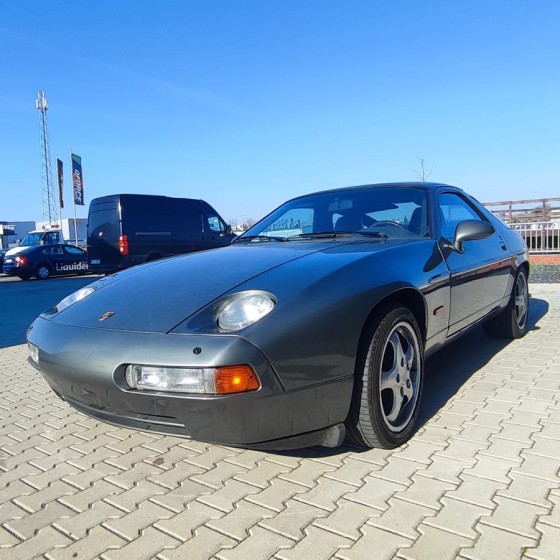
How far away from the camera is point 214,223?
545 inches

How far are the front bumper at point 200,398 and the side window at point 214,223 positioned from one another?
11704mm

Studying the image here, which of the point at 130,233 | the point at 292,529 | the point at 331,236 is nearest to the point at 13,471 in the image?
the point at 292,529

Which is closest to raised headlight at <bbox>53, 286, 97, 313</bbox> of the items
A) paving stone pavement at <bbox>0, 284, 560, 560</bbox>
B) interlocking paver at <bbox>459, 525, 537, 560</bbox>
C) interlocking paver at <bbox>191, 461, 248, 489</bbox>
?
paving stone pavement at <bbox>0, 284, 560, 560</bbox>

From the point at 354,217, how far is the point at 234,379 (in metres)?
1.92

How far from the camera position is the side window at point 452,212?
343 centimetres

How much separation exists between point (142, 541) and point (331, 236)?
2122mm

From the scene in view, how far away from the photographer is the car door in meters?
3.22

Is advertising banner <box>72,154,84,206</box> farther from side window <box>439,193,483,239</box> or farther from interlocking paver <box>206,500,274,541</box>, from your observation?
interlocking paver <box>206,500,274,541</box>

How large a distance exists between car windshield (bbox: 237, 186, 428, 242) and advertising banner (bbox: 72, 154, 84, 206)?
2959cm

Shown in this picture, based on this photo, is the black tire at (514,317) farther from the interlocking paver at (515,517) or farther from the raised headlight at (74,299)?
the raised headlight at (74,299)

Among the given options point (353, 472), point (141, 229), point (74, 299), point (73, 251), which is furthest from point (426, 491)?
point (73, 251)

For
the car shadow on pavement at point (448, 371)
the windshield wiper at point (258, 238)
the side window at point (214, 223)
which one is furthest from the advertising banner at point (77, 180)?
the car shadow on pavement at point (448, 371)

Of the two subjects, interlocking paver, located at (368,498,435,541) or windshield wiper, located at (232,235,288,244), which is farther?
windshield wiper, located at (232,235,288,244)

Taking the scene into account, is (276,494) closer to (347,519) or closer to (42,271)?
(347,519)
